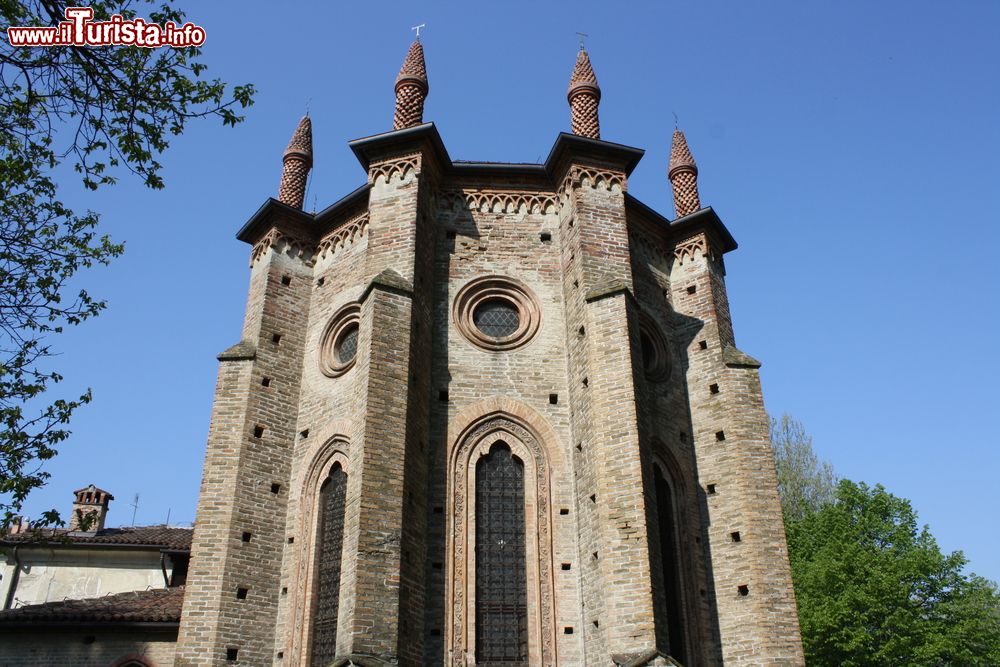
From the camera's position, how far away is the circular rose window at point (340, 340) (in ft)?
55.9

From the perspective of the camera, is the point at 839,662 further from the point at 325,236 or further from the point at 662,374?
the point at 325,236

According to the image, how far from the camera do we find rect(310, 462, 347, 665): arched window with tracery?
14328 mm

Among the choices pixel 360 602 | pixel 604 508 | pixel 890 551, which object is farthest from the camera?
pixel 890 551

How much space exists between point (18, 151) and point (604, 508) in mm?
9680

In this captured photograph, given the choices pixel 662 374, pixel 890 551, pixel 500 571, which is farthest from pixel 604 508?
pixel 890 551

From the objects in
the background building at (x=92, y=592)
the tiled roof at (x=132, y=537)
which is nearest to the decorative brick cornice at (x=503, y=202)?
the background building at (x=92, y=592)

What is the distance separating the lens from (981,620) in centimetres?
2080

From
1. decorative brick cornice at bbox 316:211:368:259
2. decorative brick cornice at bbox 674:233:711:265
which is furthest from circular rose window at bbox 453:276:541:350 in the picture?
decorative brick cornice at bbox 674:233:711:265

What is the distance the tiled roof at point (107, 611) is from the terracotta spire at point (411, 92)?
11.7 metres

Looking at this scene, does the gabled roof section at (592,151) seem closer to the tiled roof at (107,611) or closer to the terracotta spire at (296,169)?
the terracotta spire at (296,169)

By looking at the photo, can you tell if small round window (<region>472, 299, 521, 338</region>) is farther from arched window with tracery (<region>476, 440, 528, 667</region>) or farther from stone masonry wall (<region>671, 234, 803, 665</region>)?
stone masonry wall (<region>671, 234, 803, 665</region>)

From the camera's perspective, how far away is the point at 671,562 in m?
15.4

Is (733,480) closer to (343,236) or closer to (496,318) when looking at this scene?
(496,318)

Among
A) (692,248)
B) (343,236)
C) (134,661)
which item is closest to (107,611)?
(134,661)
